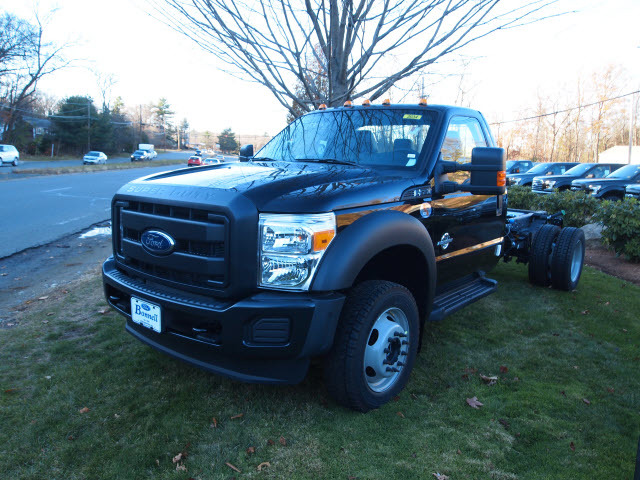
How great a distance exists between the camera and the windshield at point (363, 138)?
12.2 feet

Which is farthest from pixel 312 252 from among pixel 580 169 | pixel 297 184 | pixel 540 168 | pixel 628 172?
pixel 540 168

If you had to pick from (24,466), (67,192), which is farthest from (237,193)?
(67,192)

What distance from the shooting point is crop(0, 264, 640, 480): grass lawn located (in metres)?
2.52

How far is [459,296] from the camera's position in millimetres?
4137

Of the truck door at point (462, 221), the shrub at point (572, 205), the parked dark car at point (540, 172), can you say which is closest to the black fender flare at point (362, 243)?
the truck door at point (462, 221)

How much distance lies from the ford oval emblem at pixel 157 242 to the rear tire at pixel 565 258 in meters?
4.78

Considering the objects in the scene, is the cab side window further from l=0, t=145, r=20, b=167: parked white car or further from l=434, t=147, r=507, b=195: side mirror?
l=0, t=145, r=20, b=167: parked white car

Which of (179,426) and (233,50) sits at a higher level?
(233,50)

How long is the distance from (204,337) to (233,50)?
15.4 feet

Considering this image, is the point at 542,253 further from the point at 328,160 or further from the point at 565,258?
the point at 328,160

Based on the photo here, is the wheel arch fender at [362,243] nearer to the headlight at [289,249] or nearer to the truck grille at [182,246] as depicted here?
the headlight at [289,249]

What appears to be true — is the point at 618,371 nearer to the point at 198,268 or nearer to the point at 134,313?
the point at 198,268

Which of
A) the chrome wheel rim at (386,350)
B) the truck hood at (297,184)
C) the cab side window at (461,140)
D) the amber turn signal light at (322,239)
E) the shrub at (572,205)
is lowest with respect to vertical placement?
the chrome wheel rim at (386,350)

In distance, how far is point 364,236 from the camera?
2752 mm
